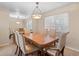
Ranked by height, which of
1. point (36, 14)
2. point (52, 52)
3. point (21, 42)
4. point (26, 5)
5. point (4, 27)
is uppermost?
point (26, 5)

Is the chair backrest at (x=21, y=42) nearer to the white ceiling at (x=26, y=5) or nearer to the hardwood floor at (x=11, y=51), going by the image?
the hardwood floor at (x=11, y=51)

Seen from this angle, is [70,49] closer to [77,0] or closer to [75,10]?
[75,10]

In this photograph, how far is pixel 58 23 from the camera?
5.55 feet

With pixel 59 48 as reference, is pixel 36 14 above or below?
above

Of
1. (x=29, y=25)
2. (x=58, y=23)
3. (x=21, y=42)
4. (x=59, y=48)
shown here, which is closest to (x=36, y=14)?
(x=29, y=25)

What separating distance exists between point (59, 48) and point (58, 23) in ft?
1.44

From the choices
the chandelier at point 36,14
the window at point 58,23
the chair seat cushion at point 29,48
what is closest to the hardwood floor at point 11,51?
the chair seat cushion at point 29,48

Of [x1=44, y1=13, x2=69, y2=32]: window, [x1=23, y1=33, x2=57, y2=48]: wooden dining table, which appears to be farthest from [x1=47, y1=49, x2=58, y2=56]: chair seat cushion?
[x1=44, y1=13, x2=69, y2=32]: window

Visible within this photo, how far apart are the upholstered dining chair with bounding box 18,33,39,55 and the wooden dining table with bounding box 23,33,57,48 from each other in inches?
2.6

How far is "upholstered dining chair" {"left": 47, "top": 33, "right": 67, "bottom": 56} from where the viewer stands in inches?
66.3

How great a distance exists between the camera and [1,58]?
166 cm

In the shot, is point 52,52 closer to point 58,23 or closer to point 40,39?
point 40,39

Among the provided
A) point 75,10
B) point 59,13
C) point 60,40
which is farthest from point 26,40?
point 75,10

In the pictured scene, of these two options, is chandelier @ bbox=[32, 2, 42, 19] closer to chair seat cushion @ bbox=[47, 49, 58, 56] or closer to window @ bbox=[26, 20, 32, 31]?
window @ bbox=[26, 20, 32, 31]
